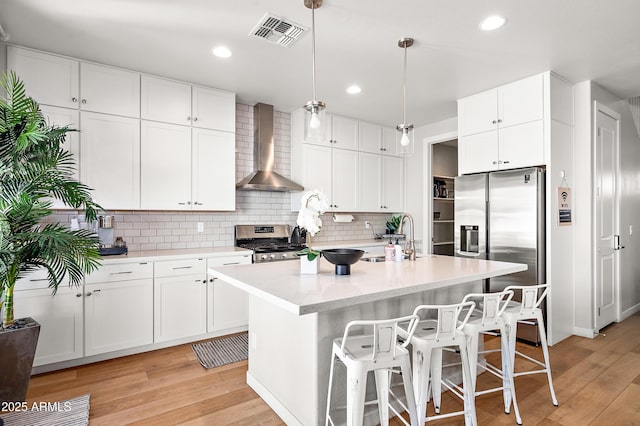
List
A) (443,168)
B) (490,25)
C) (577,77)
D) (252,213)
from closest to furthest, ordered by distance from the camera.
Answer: (490,25), (577,77), (252,213), (443,168)

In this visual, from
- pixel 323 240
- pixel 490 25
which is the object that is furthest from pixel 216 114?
pixel 490 25

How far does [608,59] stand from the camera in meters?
3.12

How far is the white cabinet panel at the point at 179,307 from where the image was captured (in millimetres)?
3270

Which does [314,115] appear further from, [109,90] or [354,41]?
[109,90]

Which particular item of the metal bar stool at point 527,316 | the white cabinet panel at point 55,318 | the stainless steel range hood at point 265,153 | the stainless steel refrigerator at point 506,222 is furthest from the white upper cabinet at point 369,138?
the white cabinet panel at point 55,318

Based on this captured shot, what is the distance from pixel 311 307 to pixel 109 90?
3.00 metres

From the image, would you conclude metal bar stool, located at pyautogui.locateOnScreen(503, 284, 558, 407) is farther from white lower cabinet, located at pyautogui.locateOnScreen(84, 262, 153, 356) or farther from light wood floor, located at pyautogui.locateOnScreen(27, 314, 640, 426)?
white lower cabinet, located at pyautogui.locateOnScreen(84, 262, 153, 356)

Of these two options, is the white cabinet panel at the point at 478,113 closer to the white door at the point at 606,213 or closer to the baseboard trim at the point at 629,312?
the white door at the point at 606,213

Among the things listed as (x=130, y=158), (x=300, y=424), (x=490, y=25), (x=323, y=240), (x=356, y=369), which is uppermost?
(x=490, y=25)

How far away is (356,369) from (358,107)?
3.57 metres

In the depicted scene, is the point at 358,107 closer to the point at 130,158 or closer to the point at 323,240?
the point at 323,240

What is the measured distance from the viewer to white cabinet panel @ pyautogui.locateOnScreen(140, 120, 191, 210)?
3398 millimetres

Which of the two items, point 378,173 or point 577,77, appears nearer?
point 577,77

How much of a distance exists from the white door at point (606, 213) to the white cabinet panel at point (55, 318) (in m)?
4.97
